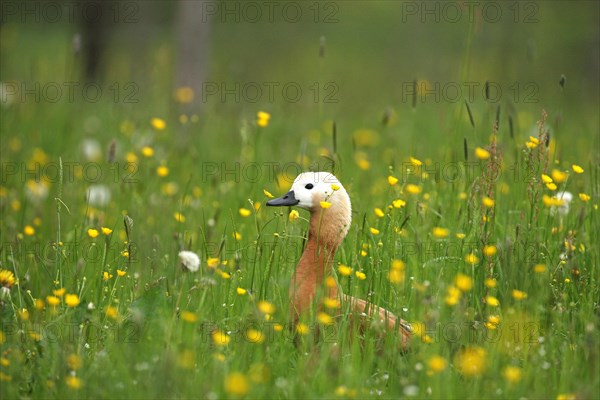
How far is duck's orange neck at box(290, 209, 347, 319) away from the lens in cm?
316

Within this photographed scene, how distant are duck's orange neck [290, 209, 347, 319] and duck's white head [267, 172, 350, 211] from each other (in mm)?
41

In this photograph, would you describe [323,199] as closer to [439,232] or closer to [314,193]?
[314,193]

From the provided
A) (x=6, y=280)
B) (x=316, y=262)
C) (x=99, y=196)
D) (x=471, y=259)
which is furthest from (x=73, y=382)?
(x=99, y=196)

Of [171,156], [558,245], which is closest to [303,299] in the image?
[558,245]

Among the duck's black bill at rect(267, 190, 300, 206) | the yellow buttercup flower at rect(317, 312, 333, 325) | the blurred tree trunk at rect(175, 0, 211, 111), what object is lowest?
the yellow buttercup flower at rect(317, 312, 333, 325)

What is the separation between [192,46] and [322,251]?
4.77 m

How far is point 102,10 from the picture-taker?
11.4 metres

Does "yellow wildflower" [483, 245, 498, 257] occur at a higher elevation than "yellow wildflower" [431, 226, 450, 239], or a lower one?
lower

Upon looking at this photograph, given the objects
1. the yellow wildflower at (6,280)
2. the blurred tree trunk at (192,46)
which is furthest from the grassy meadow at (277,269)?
the blurred tree trunk at (192,46)

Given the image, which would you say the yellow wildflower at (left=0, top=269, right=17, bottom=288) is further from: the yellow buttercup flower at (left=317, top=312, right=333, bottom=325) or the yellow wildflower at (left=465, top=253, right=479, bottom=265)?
the yellow wildflower at (left=465, top=253, right=479, bottom=265)

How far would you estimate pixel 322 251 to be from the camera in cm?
331

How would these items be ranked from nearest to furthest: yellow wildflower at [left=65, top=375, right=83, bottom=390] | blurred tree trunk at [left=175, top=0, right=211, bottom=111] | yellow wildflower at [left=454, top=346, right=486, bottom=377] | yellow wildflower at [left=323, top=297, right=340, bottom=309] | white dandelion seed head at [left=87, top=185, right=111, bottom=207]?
yellow wildflower at [left=65, top=375, right=83, bottom=390], yellow wildflower at [left=454, top=346, right=486, bottom=377], yellow wildflower at [left=323, top=297, right=340, bottom=309], white dandelion seed head at [left=87, top=185, right=111, bottom=207], blurred tree trunk at [left=175, top=0, right=211, bottom=111]

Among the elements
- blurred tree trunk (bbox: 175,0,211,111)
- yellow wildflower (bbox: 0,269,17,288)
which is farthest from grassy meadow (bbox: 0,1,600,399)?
blurred tree trunk (bbox: 175,0,211,111)

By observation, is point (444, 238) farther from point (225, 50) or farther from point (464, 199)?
point (225, 50)
